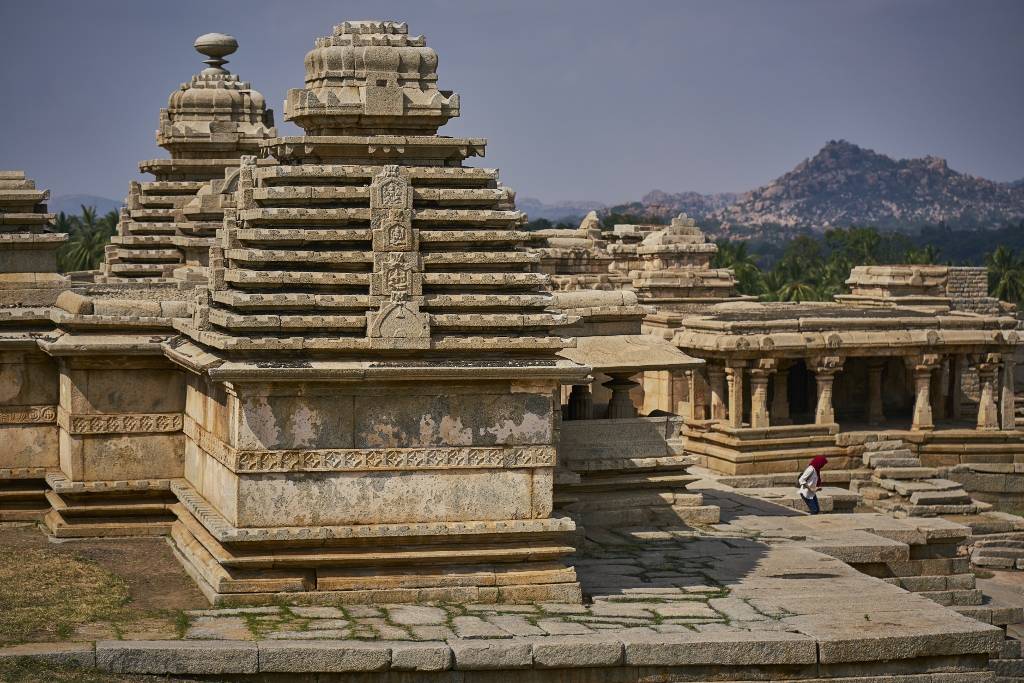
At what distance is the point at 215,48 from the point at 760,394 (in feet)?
32.3

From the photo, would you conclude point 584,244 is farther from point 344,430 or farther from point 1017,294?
point 1017,294

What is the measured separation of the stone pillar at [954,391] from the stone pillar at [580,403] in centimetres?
1562

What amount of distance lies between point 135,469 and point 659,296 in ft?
70.9

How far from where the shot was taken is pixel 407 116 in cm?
1404

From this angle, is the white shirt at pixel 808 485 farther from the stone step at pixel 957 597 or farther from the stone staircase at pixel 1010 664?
the stone staircase at pixel 1010 664

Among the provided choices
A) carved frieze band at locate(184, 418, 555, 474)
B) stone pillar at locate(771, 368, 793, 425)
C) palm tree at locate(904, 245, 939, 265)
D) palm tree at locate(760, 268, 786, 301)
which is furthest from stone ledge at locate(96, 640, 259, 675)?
palm tree at locate(904, 245, 939, 265)

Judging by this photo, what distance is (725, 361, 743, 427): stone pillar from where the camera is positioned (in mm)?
27500

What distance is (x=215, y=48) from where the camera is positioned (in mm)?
25906

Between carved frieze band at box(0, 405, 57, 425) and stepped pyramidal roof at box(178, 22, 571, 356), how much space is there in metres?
2.56

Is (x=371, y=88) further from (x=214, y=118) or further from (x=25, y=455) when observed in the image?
(x=214, y=118)

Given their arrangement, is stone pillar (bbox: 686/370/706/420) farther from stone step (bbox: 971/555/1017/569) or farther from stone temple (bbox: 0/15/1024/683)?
stone temple (bbox: 0/15/1024/683)

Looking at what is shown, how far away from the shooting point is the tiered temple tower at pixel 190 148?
25.0 m

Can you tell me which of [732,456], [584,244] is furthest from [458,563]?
[584,244]

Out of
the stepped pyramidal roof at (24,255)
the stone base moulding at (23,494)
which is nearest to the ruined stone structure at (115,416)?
the stone base moulding at (23,494)
